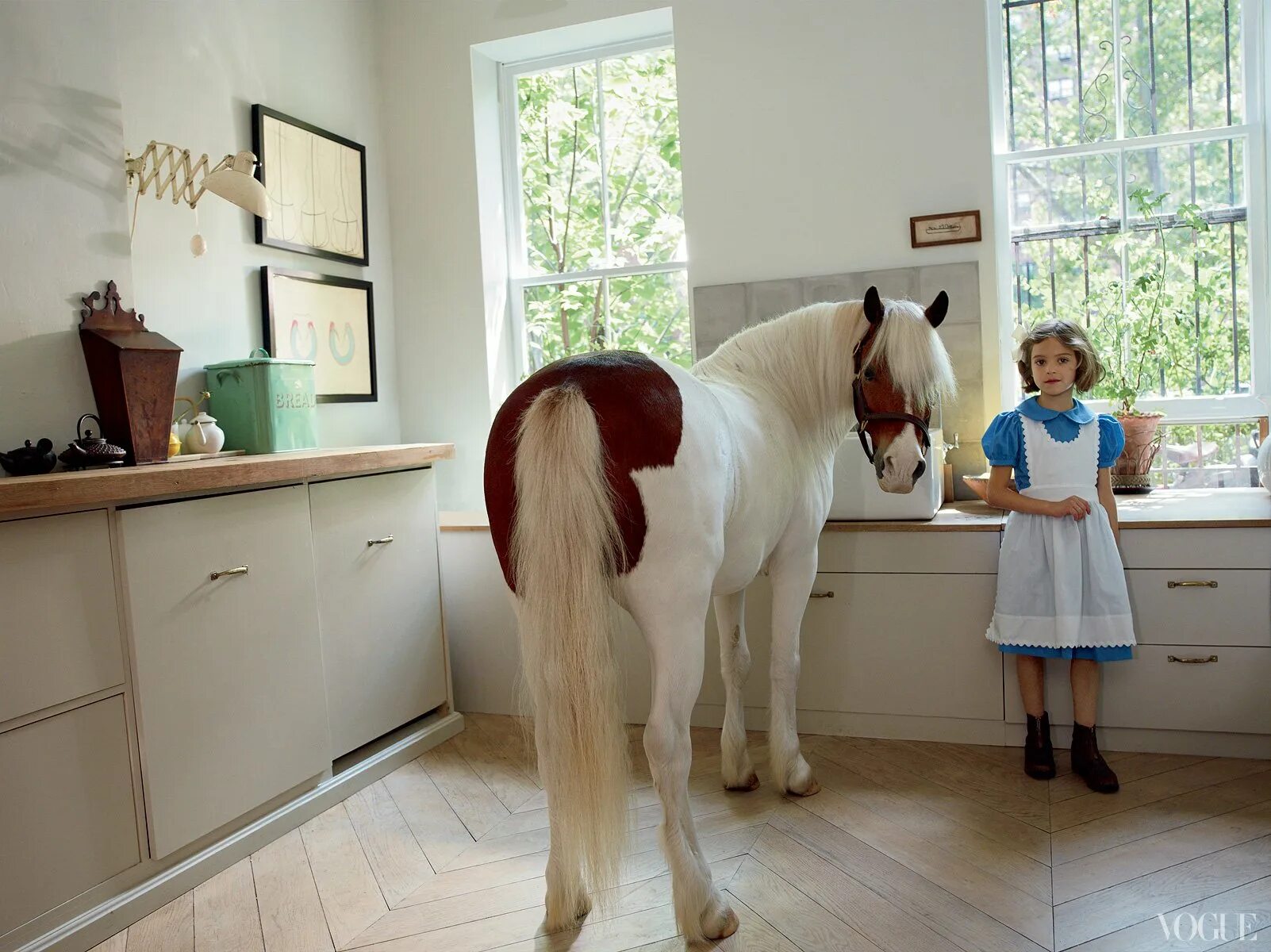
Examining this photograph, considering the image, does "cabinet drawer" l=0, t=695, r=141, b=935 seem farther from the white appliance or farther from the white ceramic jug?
the white appliance

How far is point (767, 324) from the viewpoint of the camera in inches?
93.1

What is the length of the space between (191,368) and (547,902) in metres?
1.93

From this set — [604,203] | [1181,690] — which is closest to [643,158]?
[604,203]

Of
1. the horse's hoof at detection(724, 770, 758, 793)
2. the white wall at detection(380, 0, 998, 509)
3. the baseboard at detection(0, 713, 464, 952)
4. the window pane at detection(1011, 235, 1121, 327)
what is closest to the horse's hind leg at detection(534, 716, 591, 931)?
the horse's hoof at detection(724, 770, 758, 793)

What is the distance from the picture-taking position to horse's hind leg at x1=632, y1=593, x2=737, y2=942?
175 centimetres

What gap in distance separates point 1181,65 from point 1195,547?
1738 millimetres

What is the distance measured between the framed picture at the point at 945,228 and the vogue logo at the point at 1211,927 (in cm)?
214

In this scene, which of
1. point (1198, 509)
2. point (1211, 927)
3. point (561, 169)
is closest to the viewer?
point (1211, 927)

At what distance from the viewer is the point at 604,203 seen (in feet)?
12.8

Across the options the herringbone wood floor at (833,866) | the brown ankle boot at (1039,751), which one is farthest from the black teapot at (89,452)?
the brown ankle boot at (1039,751)

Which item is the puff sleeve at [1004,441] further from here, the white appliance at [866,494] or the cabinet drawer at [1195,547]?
the cabinet drawer at [1195,547]

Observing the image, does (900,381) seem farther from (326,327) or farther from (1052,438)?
(326,327)

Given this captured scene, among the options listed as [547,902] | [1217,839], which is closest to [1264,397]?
[1217,839]

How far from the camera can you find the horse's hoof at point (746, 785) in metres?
2.49
